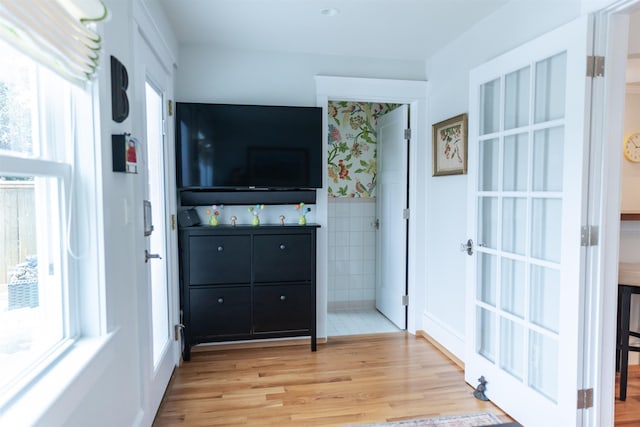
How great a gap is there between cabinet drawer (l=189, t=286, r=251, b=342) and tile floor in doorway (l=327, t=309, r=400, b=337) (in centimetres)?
94

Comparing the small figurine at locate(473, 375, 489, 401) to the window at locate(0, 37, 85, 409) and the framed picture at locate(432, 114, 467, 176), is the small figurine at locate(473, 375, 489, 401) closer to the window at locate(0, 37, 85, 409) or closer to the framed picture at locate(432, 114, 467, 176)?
the framed picture at locate(432, 114, 467, 176)

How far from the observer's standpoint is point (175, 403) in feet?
7.88

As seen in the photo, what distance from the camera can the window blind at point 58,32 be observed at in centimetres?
93

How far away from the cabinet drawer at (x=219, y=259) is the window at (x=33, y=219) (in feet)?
5.11

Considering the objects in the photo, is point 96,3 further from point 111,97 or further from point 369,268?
point 369,268

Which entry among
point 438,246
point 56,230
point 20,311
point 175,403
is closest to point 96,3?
point 56,230

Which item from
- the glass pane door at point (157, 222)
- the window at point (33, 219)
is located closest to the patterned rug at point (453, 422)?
the glass pane door at point (157, 222)

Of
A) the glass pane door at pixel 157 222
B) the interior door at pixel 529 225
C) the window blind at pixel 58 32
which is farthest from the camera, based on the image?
the glass pane door at pixel 157 222

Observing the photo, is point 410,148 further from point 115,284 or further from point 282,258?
point 115,284

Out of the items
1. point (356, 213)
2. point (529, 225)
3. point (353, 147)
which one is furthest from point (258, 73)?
point (529, 225)

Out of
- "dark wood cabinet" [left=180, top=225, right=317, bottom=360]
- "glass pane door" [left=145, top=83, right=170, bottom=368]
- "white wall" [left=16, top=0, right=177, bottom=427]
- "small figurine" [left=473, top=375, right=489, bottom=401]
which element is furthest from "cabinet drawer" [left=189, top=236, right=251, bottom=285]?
"small figurine" [left=473, top=375, right=489, bottom=401]

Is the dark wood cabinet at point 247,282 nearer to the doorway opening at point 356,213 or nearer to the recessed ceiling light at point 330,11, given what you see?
the doorway opening at point 356,213

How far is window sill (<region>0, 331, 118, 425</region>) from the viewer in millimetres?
977

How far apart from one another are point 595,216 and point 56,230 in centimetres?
218
